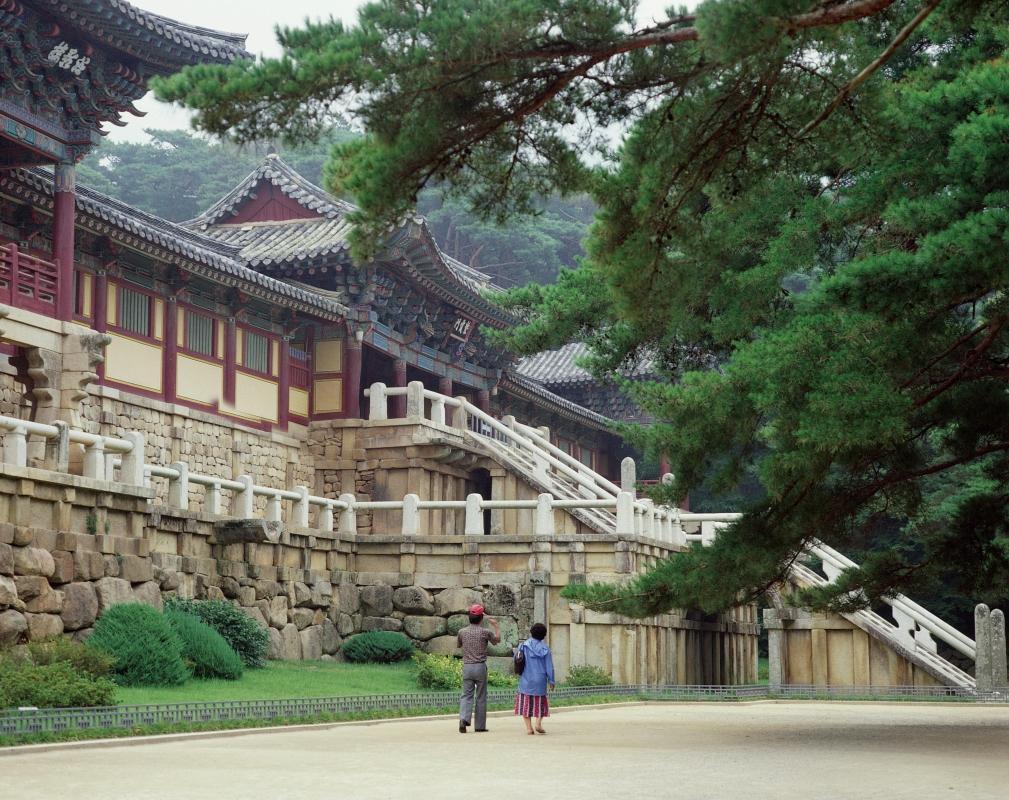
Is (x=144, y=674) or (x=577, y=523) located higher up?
(x=577, y=523)

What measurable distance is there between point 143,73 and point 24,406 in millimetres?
5579

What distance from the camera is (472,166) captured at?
11266mm

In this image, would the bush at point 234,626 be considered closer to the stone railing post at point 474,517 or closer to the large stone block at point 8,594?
the large stone block at point 8,594

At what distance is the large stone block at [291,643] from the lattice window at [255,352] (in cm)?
667

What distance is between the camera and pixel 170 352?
88.5 ft

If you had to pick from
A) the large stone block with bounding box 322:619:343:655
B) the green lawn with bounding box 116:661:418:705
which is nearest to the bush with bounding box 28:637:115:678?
A: the green lawn with bounding box 116:661:418:705

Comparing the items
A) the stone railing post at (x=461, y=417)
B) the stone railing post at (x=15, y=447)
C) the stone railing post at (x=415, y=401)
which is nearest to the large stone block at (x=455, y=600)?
the stone railing post at (x=415, y=401)

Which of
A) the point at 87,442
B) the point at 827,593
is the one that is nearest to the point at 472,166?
the point at 827,593

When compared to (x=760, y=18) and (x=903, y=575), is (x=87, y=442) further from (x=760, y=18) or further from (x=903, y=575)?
(x=760, y=18)

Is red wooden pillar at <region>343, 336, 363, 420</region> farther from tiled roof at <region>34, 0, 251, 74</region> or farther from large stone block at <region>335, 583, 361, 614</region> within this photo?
tiled roof at <region>34, 0, 251, 74</region>

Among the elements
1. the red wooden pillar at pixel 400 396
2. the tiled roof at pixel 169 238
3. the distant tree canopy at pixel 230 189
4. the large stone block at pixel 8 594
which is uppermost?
the distant tree canopy at pixel 230 189

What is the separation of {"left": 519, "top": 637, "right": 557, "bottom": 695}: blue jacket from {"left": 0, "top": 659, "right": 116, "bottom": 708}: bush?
4.21m

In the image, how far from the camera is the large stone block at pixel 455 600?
26.5 metres

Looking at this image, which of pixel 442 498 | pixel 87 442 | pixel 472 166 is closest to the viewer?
pixel 472 166
